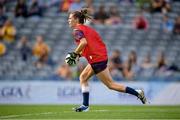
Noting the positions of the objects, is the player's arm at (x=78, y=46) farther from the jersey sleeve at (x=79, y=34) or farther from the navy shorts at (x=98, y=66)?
the navy shorts at (x=98, y=66)

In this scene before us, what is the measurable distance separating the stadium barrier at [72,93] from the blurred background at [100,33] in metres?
0.08

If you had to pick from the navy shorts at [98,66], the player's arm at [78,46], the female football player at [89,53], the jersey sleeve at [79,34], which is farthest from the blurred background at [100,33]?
the jersey sleeve at [79,34]

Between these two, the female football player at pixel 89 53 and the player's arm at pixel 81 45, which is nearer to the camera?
the player's arm at pixel 81 45

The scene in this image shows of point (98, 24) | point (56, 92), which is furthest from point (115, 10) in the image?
point (56, 92)

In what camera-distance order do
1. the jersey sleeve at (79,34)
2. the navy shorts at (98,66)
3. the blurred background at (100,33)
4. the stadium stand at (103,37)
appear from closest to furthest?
the jersey sleeve at (79,34) < the navy shorts at (98,66) < the blurred background at (100,33) < the stadium stand at (103,37)

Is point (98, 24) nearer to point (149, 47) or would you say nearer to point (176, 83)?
point (149, 47)

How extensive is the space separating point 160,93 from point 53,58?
494 cm

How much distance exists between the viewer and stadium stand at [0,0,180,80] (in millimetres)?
25172

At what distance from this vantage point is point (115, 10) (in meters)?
26.6

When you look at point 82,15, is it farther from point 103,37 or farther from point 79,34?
point 103,37

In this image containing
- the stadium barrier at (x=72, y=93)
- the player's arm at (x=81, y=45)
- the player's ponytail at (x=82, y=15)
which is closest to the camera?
the player's arm at (x=81, y=45)

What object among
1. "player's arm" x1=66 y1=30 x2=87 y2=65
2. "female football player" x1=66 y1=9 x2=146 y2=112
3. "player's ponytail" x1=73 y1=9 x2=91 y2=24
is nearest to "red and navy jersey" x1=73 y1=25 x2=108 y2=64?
"female football player" x1=66 y1=9 x2=146 y2=112

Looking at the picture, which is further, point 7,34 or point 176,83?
point 7,34

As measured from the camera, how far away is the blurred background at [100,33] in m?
23.7
